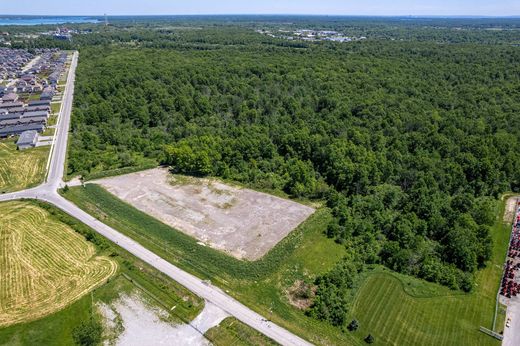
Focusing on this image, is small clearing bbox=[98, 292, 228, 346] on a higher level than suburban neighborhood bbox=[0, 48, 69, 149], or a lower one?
lower

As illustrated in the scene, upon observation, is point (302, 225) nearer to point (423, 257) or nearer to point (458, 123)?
point (423, 257)

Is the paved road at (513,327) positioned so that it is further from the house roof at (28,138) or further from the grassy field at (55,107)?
the grassy field at (55,107)

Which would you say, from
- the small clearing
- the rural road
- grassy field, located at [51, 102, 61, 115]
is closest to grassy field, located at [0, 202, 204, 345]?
the small clearing

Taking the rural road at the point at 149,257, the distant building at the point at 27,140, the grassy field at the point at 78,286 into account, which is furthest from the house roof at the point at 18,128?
the grassy field at the point at 78,286

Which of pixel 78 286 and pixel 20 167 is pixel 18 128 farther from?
pixel 78 286

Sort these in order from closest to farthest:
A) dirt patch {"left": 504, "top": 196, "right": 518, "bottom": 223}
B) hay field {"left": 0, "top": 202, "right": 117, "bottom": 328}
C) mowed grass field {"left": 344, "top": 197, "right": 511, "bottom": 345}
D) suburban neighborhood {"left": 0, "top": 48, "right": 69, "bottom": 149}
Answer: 1. mowed grass field {"left": 344, "top": 197, "right": 511, "bottom": 345}
2. hay field {"left": 0, "top": 202, "right": 117, "bottom": 328}
3. dirt patch {"left": 504, "top": 196, "right": 518, "bottom": 223}
4. suburban neighborhood {"left": 0, "top": 48, "right": 69, "bottom": 149}

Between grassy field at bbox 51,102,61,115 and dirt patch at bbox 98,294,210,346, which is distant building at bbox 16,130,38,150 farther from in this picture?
dirt patch at bbox 98,294,210,346
